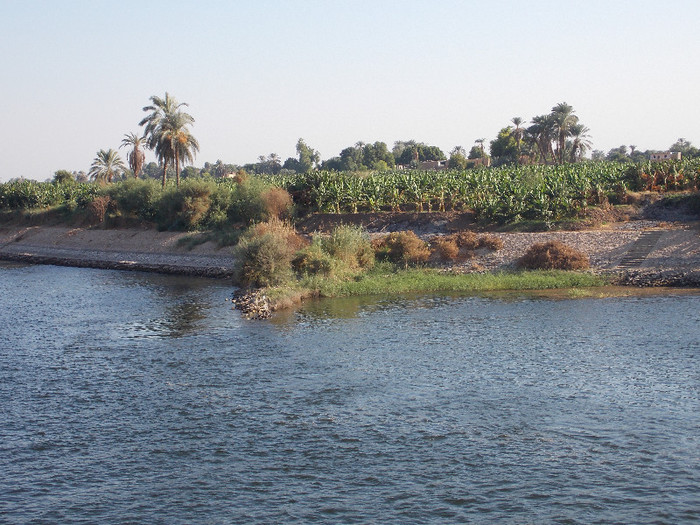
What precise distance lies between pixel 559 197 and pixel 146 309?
31163 mm

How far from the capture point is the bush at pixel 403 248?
4828cm

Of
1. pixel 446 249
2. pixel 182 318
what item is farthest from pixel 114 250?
pixel 446 249

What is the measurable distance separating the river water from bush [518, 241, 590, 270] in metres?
8.72

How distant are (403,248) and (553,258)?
32.1 ft

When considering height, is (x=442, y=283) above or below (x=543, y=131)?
below

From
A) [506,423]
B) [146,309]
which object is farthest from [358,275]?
[506,423]

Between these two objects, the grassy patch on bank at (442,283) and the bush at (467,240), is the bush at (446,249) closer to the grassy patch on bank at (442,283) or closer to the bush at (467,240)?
the bush at (467,240)

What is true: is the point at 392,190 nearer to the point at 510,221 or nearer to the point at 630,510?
the point at 510,221

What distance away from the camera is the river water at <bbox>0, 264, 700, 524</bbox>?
52.3 feet

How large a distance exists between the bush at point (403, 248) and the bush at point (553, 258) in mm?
6595

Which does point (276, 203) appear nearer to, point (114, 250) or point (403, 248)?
point (403, 248)

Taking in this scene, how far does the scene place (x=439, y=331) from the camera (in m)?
32.0

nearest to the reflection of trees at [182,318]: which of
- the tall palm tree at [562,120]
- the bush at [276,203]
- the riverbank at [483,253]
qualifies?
the riverbank at [483,253]

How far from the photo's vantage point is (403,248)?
4872 cm
